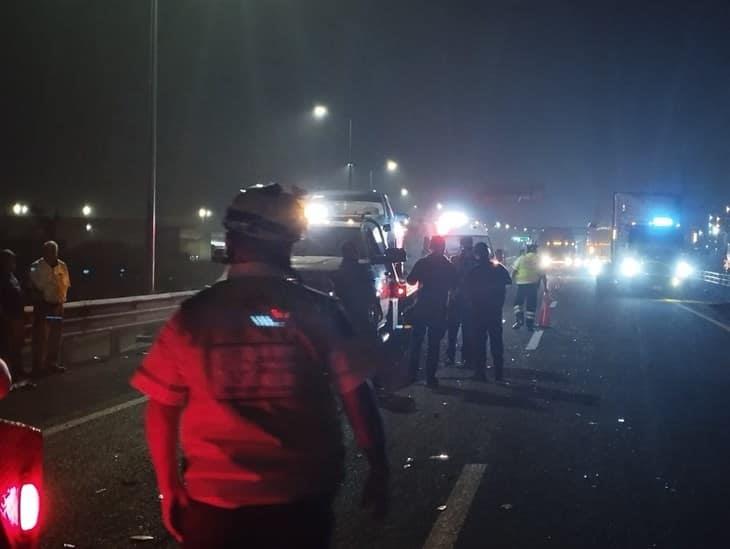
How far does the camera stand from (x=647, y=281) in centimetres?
4256

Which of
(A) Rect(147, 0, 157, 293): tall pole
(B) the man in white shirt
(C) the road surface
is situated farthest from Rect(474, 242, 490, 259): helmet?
(A) Rect(147, 0, 157, 293): tall pole

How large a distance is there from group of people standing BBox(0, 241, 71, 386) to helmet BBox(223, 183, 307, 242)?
34.4ft

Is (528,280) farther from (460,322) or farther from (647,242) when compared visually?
(647,242)

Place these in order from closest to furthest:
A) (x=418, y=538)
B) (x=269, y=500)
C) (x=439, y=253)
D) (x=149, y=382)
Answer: (x=269, y=500), (x=149, y=382), (x=418, y=538), (x=439, y=253)

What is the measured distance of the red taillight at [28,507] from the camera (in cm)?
288

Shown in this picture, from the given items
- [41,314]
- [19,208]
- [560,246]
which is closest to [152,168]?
[41,314]

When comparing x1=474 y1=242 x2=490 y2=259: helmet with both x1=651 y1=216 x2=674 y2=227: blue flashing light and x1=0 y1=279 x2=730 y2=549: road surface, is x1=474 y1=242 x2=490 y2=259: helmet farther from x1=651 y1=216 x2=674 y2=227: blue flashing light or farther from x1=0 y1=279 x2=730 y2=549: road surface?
x1=651 y1=216 x2=674 y2=227: blue flashing light

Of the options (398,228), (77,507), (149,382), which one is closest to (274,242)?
(149,382)

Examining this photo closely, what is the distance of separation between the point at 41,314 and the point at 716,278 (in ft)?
113

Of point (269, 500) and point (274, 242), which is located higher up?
point (274, 242)

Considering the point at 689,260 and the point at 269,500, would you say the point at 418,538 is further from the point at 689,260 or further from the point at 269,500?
the point at 689,260

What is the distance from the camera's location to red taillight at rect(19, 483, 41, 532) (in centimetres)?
288

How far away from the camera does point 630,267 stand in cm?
4188

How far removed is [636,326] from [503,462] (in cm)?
1575
